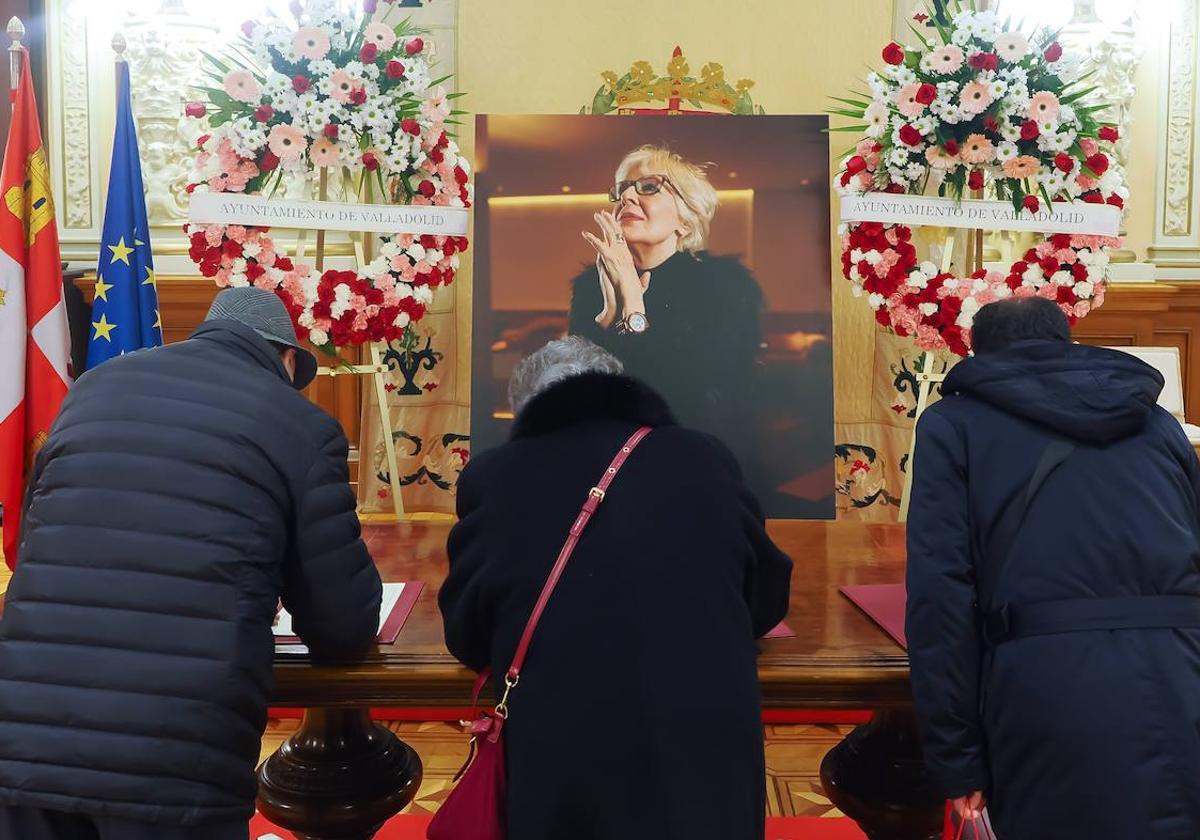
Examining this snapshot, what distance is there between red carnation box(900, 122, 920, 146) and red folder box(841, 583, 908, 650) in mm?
1560

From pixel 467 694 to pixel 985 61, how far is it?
2.49m

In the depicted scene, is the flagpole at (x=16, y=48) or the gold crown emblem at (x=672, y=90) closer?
the flagpole at (x=16, y=48)

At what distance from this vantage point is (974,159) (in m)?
3.51

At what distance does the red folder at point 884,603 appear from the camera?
2.27 meters

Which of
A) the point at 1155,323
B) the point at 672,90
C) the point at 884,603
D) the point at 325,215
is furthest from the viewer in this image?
the point at 1155,323

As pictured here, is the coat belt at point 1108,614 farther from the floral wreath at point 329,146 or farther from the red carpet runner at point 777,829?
the floral wreath at point 329,146

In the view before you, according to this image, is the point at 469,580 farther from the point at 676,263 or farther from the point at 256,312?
the point at 676,263

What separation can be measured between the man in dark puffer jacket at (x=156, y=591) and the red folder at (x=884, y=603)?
3.45ft

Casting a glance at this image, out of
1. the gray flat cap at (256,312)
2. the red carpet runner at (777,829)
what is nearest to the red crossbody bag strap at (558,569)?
the gray flat cap at (256,312)

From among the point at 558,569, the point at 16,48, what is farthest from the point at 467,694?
the point at 16,48

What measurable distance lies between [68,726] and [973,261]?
10.5 ft

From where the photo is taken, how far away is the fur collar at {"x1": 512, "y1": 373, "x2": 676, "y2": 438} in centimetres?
183

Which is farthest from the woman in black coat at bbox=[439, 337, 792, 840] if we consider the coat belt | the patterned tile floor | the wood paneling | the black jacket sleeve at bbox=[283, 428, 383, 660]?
the wood paneling

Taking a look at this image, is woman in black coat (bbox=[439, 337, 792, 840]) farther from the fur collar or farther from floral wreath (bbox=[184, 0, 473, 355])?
floral wreath (bbox=[184, 0, 473, 355])
